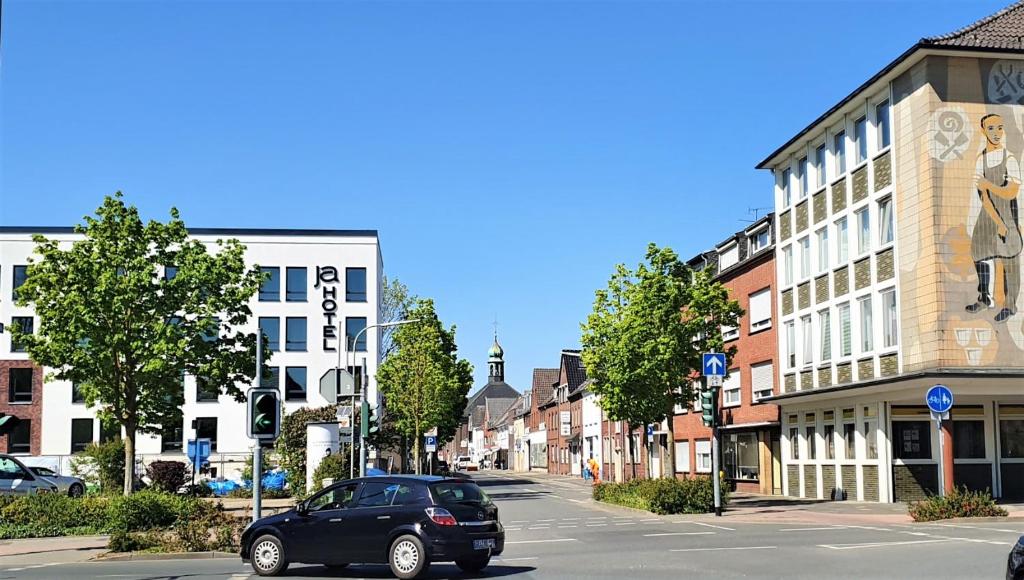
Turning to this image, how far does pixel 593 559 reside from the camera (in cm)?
1825

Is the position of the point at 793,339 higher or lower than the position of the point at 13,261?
lower

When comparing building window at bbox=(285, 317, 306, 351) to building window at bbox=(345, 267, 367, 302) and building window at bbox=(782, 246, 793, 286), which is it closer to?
building window at bbox=(345, 267, 367, 302)

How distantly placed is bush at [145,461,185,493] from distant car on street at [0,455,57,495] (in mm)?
6814

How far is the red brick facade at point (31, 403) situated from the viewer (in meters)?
63.9

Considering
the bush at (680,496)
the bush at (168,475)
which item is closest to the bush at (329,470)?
the bush at (168,475)

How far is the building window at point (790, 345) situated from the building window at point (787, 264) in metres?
1.68

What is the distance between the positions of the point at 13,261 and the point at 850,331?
51.3 m

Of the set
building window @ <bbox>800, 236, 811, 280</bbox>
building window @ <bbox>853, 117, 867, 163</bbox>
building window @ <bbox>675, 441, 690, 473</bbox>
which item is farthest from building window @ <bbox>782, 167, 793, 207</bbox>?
building window @ <bbox>675, 441, 690, 473</bbox>

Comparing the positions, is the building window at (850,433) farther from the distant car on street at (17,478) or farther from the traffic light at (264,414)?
the distant car on street at (17,478)

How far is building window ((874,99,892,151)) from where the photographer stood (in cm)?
3303

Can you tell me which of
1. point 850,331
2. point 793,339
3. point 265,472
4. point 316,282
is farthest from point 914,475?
point 316,282

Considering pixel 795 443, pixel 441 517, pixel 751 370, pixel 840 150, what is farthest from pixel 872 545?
pixel 751 370

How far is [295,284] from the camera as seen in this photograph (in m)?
68.2

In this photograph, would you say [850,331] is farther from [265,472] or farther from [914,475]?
[265,472]
